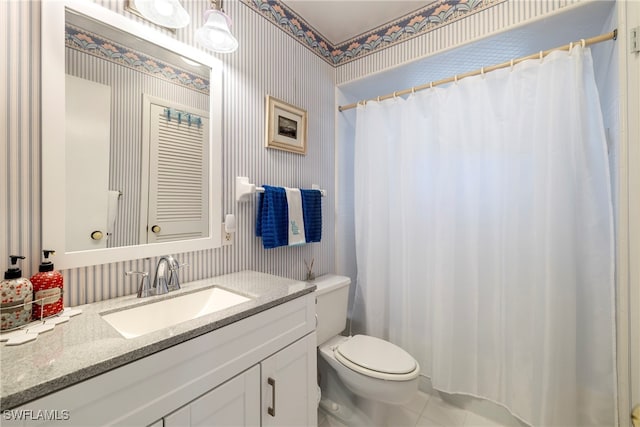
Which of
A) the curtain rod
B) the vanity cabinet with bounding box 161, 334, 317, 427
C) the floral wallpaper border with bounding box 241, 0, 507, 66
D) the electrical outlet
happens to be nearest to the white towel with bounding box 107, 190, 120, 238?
the electrical outlet

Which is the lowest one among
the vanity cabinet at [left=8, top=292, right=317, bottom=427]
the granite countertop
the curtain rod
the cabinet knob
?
the cabinet knob

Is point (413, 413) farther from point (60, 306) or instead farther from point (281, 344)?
point (60, 306)

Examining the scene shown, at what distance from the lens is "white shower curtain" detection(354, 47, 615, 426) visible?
1244 millimetres

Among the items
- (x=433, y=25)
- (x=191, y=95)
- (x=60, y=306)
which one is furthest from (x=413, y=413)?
(x=433, y=25)

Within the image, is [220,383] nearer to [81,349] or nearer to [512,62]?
[81,349]

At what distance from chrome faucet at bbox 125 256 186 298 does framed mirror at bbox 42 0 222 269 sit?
0.07 meters

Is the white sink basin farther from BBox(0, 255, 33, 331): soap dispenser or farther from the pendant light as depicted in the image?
the pendant light

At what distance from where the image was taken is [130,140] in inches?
41.1

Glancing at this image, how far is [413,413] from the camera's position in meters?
1.56

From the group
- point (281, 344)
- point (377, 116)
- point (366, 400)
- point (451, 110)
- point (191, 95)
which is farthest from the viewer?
point (377, 116)

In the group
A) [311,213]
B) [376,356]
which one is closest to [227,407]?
[376,356]

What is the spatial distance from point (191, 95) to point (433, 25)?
148 cm

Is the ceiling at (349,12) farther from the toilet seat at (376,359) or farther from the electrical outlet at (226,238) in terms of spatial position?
the toilet seat at (376,359)

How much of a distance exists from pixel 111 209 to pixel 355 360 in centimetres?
131
